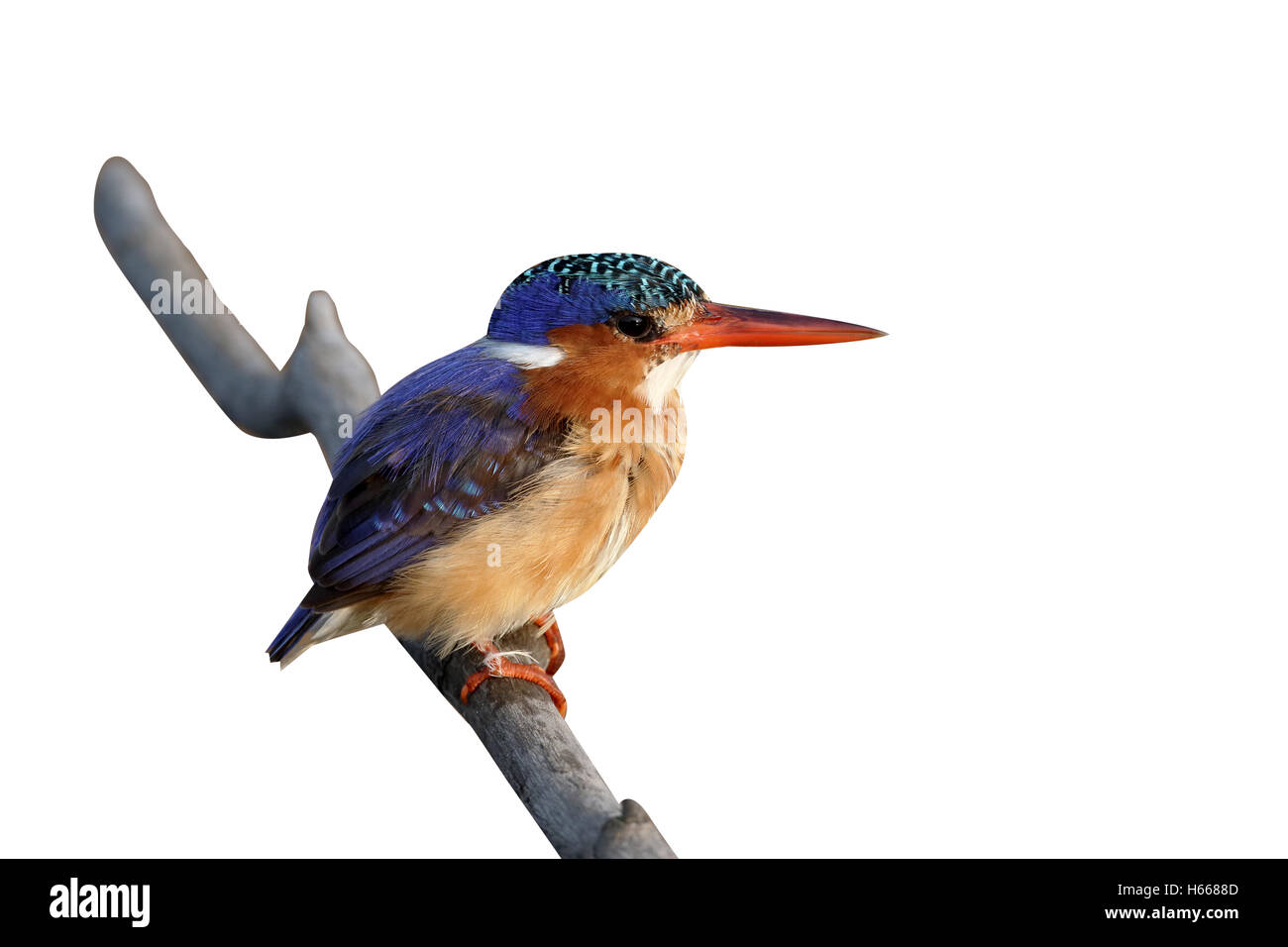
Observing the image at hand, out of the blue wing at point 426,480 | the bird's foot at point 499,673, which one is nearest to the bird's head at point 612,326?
the blue wing at point 426,480

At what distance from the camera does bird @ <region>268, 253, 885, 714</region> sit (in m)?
3.42

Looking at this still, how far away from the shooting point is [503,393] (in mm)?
3498

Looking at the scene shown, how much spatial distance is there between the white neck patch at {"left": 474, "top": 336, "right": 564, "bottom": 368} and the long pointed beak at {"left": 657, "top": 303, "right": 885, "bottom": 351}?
265mm

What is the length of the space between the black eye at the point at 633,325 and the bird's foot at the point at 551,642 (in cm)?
86

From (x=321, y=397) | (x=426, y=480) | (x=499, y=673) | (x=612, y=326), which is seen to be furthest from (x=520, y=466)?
(x=321, y=397)

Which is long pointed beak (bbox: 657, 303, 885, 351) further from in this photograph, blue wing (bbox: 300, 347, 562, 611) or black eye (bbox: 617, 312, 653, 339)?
blue wing (bbox: 300, 347, 562, 611)

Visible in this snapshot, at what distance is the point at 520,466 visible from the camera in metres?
3.42

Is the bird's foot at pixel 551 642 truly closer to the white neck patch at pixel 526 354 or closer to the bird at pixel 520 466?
the bird at pixel 520 466

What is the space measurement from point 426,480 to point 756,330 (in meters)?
0.91

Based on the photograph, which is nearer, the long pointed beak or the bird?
the bird

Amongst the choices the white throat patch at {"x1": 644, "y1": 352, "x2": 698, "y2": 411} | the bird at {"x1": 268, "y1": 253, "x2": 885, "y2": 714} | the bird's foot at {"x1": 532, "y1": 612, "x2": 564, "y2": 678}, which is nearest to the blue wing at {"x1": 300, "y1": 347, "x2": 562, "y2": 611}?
the bird at {"x1": 268, "y1": 253, "x2": 885, "y2": 714}

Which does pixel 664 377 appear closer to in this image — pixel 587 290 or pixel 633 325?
pixel 633 325

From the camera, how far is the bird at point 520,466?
135 inches
